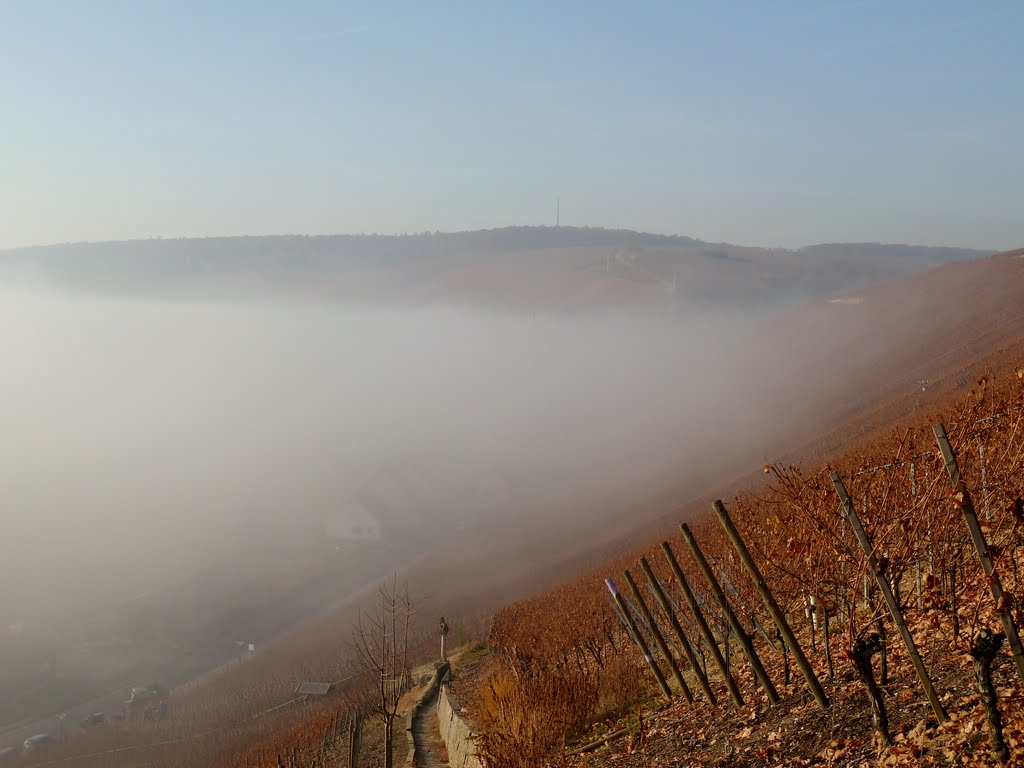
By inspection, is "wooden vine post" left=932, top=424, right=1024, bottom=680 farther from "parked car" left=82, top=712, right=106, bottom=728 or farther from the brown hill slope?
"parked car" left=82, top=712, right=106, bottom=728

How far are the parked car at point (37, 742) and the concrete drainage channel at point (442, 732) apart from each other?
96.4ft

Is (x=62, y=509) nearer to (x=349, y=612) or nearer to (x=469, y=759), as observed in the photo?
(x=349, y=612)

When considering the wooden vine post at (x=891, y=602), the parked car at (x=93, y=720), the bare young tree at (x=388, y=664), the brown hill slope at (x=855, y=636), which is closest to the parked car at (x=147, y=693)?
the parked car at (x=93, y=720)

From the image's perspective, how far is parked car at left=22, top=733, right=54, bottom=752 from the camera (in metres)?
43.1

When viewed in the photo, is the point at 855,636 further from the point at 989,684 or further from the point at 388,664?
the point at 388,664

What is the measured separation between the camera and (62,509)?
94.8 m

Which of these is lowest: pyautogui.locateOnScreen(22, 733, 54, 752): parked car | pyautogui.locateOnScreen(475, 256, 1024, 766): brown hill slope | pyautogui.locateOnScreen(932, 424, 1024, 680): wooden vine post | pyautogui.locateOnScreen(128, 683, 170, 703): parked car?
pyautogui.locateOnScreen(128, 683, 170, 703): parked car

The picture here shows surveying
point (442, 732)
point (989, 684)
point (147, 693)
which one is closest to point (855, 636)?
point (989, 684)

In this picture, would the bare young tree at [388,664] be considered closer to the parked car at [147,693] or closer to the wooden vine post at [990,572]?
the wooden vine post at [990,572]

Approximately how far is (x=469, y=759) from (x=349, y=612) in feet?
154

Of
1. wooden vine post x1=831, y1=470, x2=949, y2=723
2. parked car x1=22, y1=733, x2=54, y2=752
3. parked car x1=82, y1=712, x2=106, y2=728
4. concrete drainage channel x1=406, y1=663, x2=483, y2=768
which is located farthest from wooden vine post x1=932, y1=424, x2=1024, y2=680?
parked car x1=82, y1=712, x2=106, y2=728

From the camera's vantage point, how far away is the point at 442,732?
20109 millimetres

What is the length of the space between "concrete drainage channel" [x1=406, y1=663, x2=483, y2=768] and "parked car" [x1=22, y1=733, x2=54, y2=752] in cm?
2937

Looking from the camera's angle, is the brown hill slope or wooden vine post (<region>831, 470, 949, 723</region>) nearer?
wooden vine post (<region>831, 470, 949, 723</region>)
